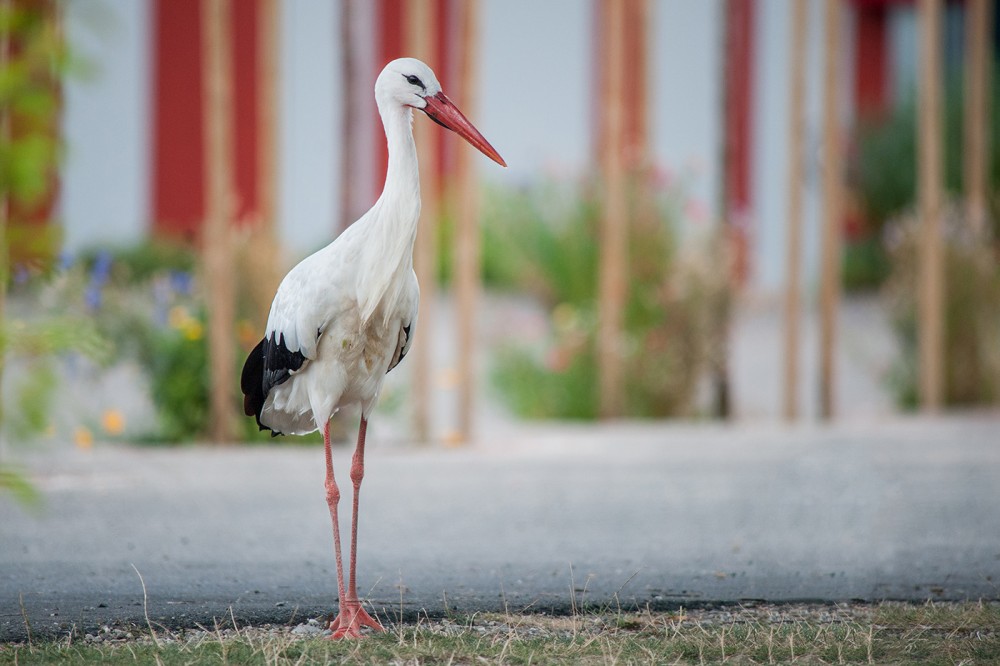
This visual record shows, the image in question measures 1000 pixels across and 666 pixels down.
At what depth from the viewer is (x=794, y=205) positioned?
363 inches

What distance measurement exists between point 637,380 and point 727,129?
1.91m

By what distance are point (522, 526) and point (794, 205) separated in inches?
172

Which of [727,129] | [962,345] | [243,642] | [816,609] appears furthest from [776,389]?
[243,642]

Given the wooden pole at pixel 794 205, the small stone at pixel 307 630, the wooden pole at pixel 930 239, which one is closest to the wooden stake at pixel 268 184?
the wooden pole at pixel 794 205

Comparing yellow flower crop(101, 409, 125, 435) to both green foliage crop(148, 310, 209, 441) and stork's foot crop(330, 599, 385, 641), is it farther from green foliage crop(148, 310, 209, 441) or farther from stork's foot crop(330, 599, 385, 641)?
stork's foot crop(330, 599, 385, 641)

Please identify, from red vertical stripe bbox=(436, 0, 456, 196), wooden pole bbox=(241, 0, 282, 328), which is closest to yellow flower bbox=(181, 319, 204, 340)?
wooden pole bbox=(241, 0, 282, 328)

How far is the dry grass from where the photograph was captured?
3350mm

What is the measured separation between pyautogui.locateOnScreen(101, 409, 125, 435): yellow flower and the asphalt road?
0.48 ft

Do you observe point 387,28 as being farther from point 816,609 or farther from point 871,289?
point 816,609

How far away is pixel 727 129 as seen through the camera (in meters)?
9.70

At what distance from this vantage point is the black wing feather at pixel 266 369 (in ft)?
12.9

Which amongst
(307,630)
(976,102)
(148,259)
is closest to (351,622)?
(307,630)

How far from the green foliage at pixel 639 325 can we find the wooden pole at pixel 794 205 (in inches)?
22.9

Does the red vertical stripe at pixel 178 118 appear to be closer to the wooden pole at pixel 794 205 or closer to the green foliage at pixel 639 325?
the green foliage at pixel 639 325
